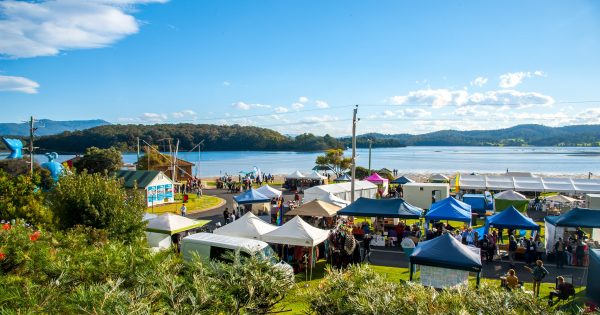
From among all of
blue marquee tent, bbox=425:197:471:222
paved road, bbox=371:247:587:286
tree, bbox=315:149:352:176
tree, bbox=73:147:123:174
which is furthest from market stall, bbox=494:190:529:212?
tree, bbox=73:147:123:174

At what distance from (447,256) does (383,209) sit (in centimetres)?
744

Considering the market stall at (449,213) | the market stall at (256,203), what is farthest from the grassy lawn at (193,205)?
the market stall at (449,213)

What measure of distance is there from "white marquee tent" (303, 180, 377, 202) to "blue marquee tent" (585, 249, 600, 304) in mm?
14452

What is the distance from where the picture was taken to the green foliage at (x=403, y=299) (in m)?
4.92

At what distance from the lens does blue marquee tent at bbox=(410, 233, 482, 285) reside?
37.1 feet

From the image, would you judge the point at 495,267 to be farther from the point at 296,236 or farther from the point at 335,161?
the point at 335,161

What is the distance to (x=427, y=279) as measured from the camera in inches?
467

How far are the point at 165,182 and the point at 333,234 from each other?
20.2 meters

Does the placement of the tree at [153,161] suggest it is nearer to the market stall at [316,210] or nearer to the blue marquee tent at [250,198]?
the blue marquee tent at [250,198]

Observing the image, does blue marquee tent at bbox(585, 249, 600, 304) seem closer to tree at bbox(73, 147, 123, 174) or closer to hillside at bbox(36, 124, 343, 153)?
tree at bbox(73, 147, 123, 174)

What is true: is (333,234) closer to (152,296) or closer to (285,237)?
(285,237)

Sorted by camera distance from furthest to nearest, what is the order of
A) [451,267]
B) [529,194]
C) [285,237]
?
[529,194]
[285,237]
[451,267]

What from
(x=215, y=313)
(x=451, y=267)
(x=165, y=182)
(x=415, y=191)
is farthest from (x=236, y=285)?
(x=165, y=182)

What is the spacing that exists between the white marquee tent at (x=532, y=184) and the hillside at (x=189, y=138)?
7366 cm
